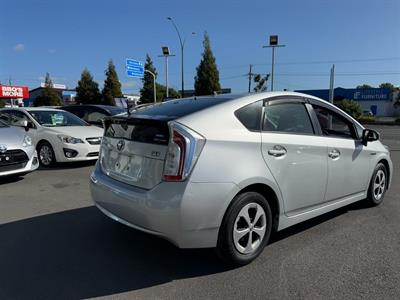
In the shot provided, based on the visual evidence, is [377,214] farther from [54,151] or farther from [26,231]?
[54,151]

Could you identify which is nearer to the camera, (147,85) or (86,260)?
(86,260)

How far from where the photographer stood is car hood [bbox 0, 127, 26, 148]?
6739 millimetres

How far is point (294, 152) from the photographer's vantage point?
379 centimetres

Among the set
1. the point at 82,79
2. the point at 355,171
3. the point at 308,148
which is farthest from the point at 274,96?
the point at 82,79

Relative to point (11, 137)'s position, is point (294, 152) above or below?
above

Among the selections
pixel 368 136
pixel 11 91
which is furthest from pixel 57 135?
pixel 11 91

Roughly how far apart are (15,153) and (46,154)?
2.23m

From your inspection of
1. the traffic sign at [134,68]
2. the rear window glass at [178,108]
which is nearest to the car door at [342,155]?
the rear window glass at [178,108]

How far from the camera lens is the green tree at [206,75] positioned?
5353 centimetres

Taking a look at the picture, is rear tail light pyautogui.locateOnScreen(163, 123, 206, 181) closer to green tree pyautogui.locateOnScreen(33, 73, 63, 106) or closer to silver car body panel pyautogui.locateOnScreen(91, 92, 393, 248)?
silver car body panel pyautogui.locateOnScreen(91, 92, 393, 248)

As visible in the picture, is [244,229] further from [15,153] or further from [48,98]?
[48,98]

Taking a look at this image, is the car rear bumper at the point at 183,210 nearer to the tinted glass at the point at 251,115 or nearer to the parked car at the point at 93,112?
the tinted glass at the point at 251,115

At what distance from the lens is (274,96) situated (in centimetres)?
393

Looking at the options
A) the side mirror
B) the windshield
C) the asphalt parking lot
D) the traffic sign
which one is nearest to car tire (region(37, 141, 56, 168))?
the windshield
